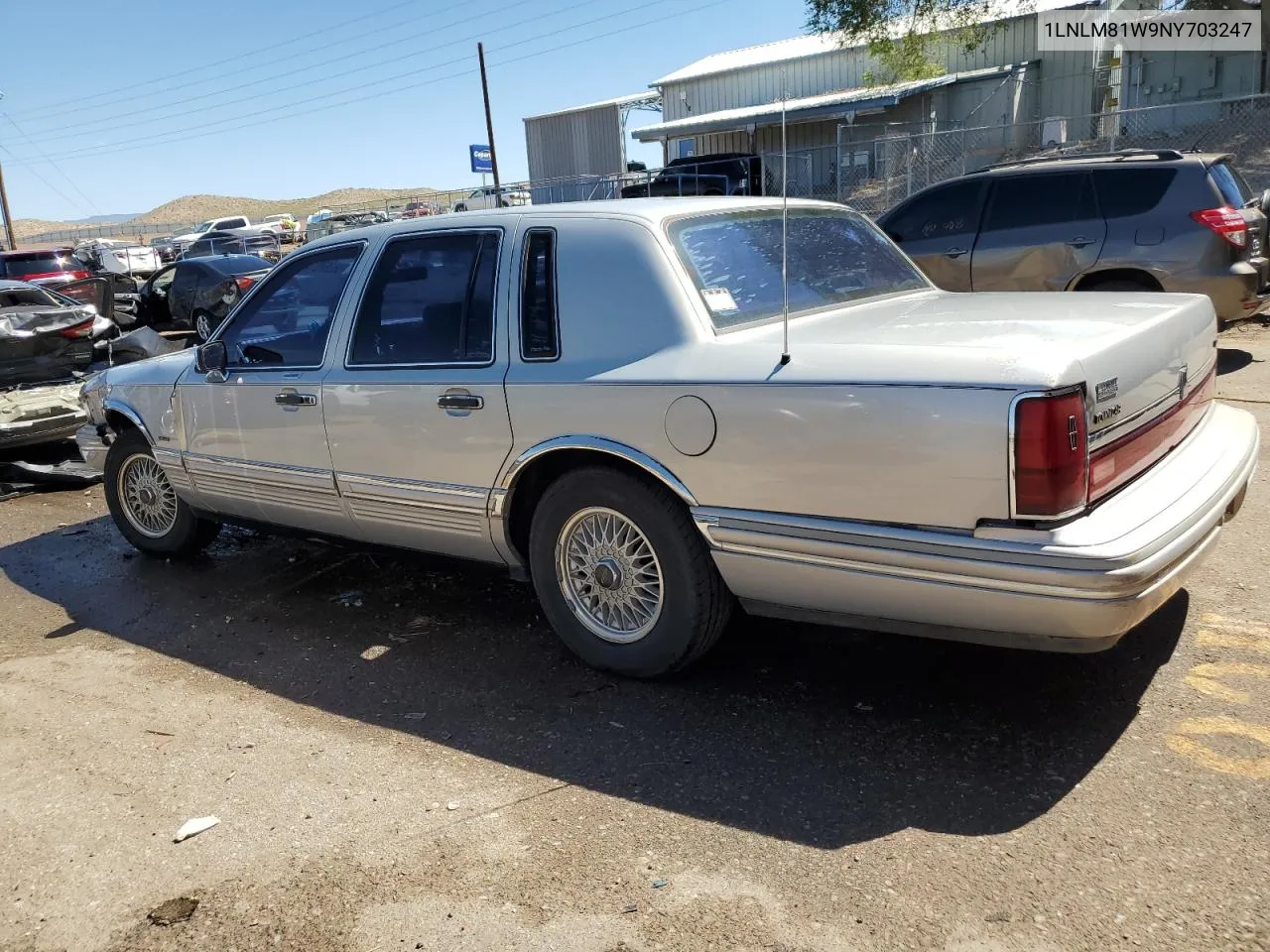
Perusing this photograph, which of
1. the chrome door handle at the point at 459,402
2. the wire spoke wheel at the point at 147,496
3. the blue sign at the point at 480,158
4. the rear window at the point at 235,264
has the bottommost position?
the wire spoke wheel at the point at 147,496

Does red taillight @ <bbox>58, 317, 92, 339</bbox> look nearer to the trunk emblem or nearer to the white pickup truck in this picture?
the trunk emblem

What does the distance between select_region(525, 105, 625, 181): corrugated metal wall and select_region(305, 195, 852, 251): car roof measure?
3449cm

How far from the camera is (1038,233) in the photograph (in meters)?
8.93

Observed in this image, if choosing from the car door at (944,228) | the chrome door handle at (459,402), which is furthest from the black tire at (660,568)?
the car door at (944,228)

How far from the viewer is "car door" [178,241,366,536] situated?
4699 millimetres

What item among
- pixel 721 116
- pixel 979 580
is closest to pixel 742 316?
pixel 979 580

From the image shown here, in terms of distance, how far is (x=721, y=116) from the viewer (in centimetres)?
3259

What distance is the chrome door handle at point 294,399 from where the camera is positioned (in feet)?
15.2

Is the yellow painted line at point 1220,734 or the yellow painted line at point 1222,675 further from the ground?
the yellow painted line at point 1220,734

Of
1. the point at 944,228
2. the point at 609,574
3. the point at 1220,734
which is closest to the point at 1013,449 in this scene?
the point at 1220,734

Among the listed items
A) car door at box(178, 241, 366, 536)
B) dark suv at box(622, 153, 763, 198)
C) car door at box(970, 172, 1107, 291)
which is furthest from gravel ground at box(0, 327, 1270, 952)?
dark suv at box(622, 153, 763, 198)

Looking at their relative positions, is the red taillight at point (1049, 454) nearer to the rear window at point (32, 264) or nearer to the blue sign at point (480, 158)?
the rear window at point (32, 264)

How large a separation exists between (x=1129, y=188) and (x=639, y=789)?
745 cm

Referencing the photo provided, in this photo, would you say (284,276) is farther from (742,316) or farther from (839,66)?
(839,66)
